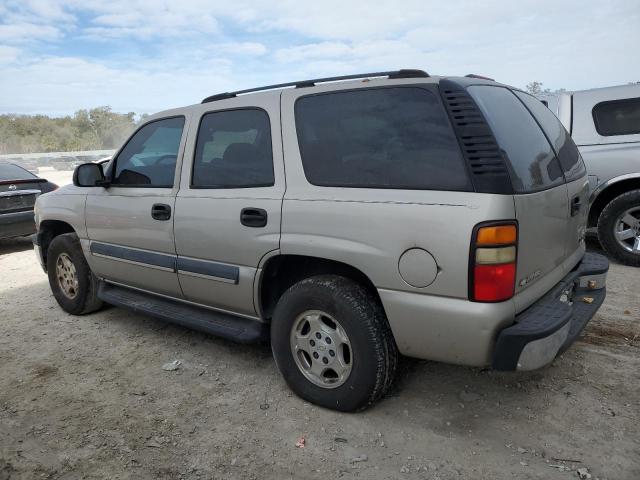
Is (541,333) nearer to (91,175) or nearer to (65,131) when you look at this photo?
(91,175)

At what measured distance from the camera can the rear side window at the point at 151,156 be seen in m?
3.53

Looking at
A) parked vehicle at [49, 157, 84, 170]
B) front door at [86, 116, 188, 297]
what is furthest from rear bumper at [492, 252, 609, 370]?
parked vehicle at [49, 157, 84, 170]

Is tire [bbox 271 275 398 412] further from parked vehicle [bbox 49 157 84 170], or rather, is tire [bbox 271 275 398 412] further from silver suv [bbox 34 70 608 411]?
parked vehicle [bbox 49 157 84 170]

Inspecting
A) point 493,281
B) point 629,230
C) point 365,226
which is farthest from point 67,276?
point 629,230

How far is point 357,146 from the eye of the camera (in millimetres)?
2623

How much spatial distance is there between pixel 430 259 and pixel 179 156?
6.56ft

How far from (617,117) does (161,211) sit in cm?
520

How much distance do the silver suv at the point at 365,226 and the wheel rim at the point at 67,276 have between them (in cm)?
107

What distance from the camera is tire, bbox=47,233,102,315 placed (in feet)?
14.5

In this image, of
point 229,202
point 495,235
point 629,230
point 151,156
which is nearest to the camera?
point 495,235

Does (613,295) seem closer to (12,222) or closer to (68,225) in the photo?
(68,225)

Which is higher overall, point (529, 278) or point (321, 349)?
point (529, 278)

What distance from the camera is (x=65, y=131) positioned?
53.6 m

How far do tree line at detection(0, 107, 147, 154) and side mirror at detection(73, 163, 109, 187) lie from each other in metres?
45.3
